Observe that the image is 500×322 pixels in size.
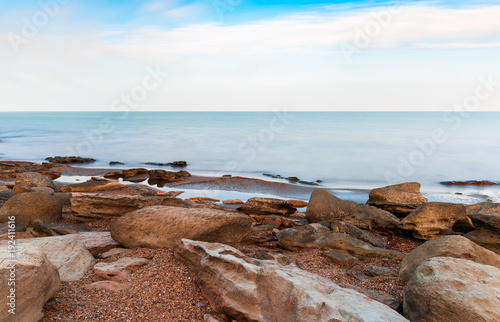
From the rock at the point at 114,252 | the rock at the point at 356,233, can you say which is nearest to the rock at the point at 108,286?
the rock at the point at 114,252

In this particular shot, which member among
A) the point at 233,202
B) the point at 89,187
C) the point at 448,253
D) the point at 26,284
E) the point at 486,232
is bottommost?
the point at 233,202

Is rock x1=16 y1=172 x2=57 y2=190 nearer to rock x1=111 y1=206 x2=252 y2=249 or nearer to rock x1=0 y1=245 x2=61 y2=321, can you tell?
rock x1=111 y1=206 x2=252 y2=249

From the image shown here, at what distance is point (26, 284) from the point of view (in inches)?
127

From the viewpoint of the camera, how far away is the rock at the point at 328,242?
6.15 m

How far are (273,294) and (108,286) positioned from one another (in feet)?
6.47

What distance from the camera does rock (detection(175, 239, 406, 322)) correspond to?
3.00 metres

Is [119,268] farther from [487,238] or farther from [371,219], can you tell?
[487,238]

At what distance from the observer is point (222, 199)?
12.8 metres

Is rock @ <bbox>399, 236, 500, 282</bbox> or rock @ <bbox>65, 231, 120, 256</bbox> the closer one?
rock @ <bbox>399, 236, 500, 282</bbox>

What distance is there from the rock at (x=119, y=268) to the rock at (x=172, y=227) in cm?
67

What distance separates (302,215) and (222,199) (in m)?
3.47

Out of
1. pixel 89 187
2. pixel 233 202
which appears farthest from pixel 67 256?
pixel 89 187

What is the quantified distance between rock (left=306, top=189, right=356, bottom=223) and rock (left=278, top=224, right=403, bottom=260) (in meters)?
2.04

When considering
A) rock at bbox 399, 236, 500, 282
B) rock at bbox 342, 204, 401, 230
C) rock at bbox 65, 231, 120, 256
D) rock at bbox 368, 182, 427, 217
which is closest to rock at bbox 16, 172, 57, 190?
rock at bbox 65, 231, 120, 256
